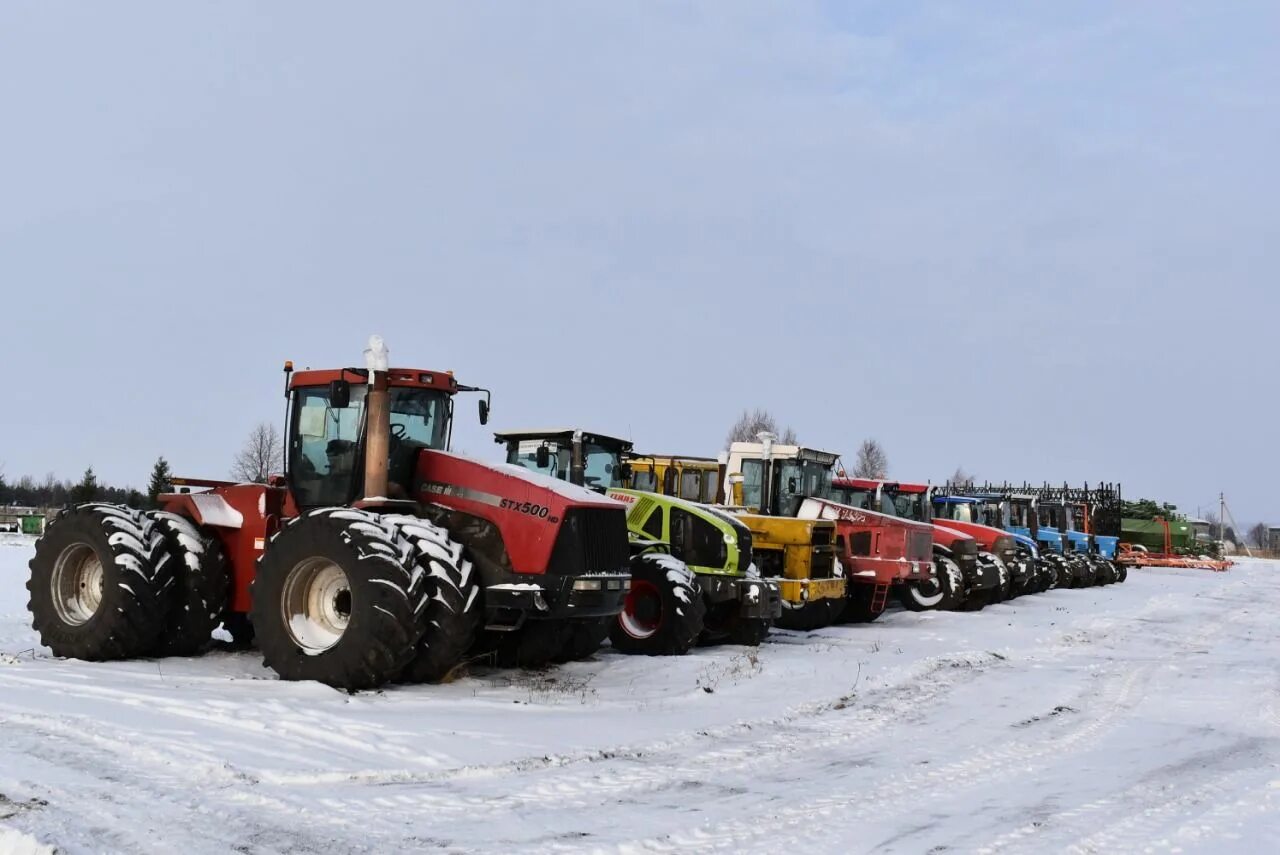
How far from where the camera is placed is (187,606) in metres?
10.6

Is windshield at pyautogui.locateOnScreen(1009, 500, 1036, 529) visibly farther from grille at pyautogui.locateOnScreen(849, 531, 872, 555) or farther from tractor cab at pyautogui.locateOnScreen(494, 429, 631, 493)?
tractor cab at pyautogui.locateOnScreen(494, 429, 631, 493)

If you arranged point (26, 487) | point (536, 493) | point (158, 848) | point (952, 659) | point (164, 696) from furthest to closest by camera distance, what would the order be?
point (26, 487), point (952, 659), point (536, 493), point (164, 696), point (158, 848)

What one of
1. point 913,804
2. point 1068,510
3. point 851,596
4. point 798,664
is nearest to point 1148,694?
point 798,664

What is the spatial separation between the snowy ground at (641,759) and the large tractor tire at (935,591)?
8329mm

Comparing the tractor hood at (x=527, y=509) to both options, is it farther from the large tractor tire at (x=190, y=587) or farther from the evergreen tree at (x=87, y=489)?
the evergreen tree at (x=87, y=489)

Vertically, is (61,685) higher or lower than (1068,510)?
lower

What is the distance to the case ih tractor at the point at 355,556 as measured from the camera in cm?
889

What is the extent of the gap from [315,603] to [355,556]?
947 millimetres

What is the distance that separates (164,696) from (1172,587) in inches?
1177

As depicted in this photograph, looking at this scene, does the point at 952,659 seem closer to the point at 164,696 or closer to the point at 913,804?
the point at 913,804

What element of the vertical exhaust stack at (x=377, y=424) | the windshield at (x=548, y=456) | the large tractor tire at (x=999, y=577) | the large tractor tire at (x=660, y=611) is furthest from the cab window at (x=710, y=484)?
the vertical exhaust stack at (x=377, y=424)

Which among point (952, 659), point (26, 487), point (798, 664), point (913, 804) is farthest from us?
point (26, 487)

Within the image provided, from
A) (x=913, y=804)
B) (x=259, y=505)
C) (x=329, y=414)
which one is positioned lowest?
(x=913, y=804)

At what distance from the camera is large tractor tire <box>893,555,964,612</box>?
20.3 meters
